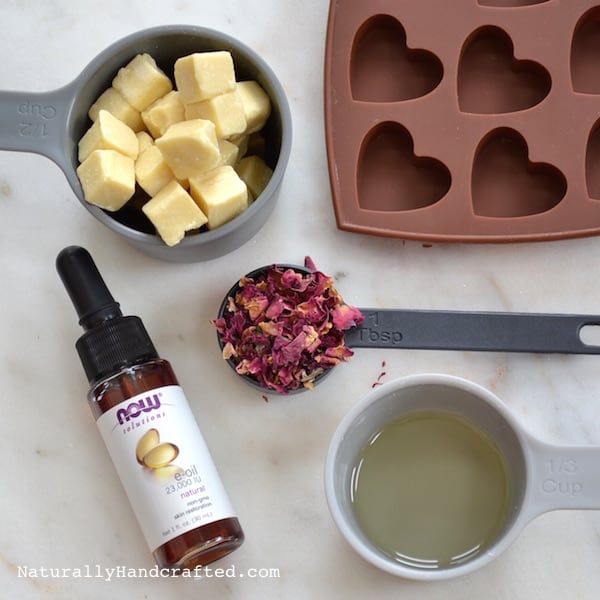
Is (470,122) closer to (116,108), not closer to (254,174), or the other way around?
(254,174)

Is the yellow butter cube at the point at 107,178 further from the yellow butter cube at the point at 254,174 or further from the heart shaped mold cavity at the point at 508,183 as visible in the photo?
the heart shaped mold cavity at the point at 508,183

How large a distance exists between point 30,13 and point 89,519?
0.58 metres

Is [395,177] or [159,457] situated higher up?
[395,177]

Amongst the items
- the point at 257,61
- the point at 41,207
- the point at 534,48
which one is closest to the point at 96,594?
the point at 41,207

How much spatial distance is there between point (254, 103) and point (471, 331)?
0.34 m

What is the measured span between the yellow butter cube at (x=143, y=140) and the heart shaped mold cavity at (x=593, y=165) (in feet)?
1.56

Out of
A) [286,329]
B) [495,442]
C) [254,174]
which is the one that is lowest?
[495,442]

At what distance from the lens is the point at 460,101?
0.96m

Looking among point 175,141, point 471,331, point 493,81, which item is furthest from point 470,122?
point 175,141

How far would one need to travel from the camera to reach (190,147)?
760mm

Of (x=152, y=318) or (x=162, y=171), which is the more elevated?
(x=162, y=171)

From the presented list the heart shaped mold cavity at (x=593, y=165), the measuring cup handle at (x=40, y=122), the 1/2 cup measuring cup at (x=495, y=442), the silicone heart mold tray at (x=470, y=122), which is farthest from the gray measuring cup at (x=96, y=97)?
the heart shaped mold cavity at (x=593, y=165)

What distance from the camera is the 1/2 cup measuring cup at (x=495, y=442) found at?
2.39ft

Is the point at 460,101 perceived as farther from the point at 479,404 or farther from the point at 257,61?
the point at 479,404
